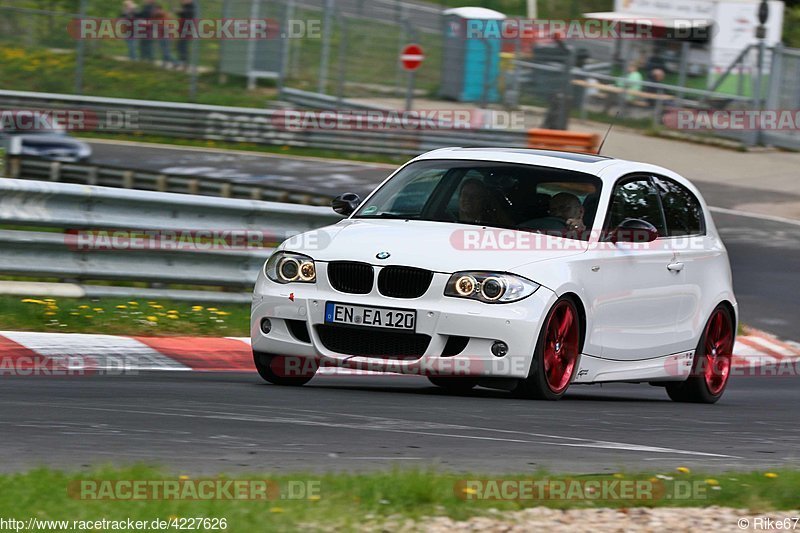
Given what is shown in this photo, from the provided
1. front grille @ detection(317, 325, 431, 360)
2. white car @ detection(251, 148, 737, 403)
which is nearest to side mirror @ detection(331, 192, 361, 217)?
white car @ detection(251, 148, 737, 403)

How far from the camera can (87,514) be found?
14.8 ft

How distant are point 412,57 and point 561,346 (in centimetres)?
2066

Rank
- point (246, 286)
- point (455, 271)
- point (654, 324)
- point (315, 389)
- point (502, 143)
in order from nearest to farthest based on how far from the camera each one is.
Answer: point (455, 271), point (315, 389), point (654, 324), point (246, 286), point (502, 143)

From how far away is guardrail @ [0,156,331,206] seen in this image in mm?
19734

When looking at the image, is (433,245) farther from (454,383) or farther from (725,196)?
(725,196)

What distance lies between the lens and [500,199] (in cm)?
895

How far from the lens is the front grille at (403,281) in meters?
8.01

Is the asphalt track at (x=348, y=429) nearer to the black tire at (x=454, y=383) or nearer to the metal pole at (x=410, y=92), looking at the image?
the black tire at (x=454, y=383)

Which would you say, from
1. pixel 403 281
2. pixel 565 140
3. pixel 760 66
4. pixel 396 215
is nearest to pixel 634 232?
pixel 396 215

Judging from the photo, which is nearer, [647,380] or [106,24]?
[647,380]

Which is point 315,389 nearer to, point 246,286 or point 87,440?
point 87,440

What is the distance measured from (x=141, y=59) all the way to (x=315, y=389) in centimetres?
2260

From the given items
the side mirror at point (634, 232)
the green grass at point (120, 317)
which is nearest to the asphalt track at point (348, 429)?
the side mirror at point (634, 232)

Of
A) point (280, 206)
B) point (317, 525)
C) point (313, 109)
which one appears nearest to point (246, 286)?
point (280, 206)
